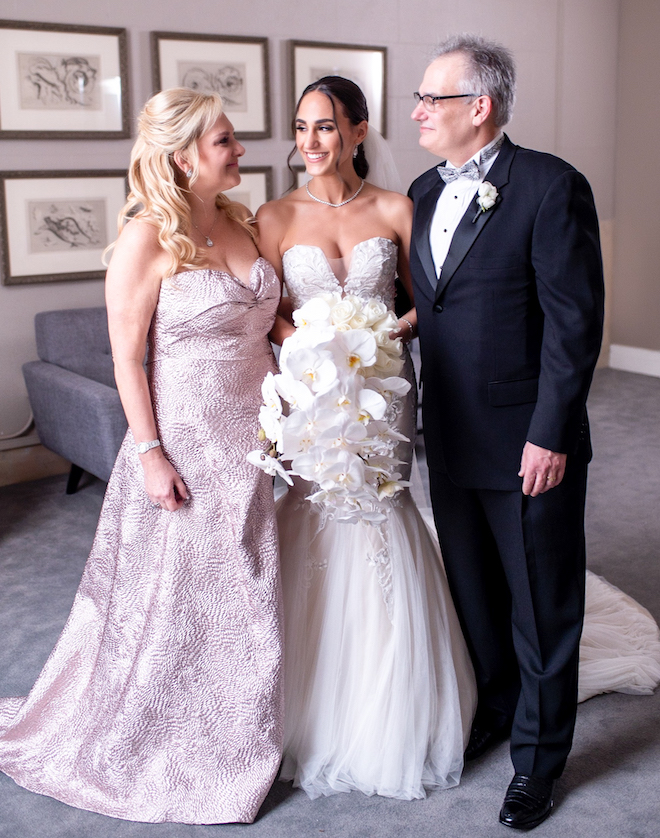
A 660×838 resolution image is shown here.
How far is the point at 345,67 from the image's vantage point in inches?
235

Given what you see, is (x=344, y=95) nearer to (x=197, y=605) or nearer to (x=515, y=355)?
(x=515, y=355)

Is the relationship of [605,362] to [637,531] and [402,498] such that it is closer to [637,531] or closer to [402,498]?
[637,531]

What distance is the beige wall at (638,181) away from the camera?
23.4 ft

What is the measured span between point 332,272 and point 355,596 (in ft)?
2.94

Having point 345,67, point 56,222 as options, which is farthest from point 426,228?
point 345,67

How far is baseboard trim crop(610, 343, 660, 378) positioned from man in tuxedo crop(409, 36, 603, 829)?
17.8ft

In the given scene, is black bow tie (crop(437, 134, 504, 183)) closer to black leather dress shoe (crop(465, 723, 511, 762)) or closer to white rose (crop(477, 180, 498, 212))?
white rose (crop(477, 180, 498, 212))

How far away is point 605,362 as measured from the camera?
7.77m

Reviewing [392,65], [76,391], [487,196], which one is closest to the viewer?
[487,196]

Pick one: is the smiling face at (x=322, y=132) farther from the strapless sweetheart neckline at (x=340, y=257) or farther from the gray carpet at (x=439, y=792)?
the gray carpet at (x=439, y=792)

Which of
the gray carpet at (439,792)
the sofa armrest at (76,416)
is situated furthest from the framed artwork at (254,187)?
the gray carpet at (439,792)

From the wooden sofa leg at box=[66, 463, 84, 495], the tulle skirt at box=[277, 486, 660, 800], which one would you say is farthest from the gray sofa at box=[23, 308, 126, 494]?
the tulle skirt at box=[277, 486, 660, 800]

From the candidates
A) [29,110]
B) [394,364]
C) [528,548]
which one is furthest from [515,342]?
[29,110]

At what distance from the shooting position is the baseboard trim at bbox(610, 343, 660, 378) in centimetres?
741
